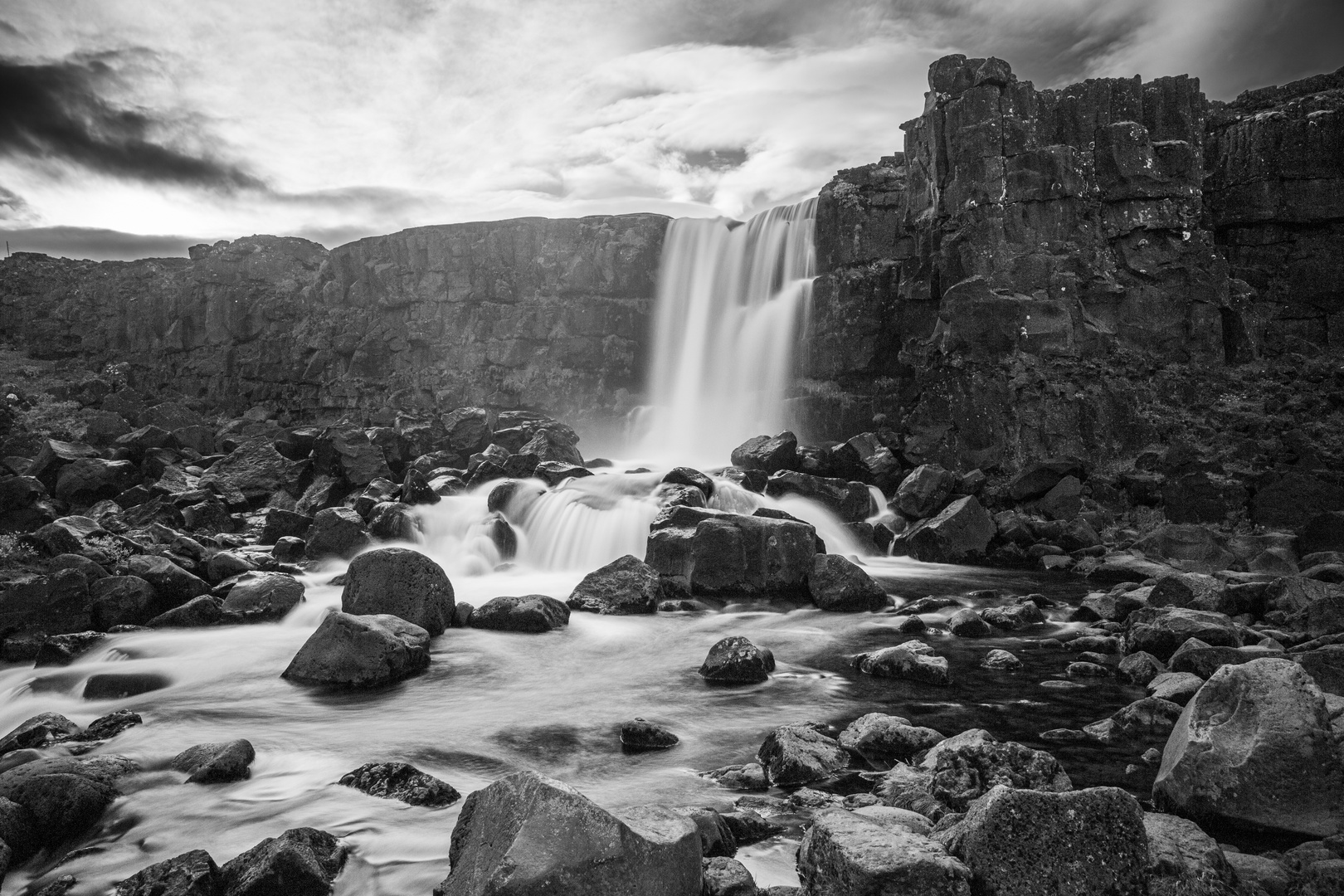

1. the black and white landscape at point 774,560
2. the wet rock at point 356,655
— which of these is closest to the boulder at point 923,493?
the black and white landscape at point 774,560

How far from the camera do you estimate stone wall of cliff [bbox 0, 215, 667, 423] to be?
4278 centimetres

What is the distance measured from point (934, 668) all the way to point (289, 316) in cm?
5108

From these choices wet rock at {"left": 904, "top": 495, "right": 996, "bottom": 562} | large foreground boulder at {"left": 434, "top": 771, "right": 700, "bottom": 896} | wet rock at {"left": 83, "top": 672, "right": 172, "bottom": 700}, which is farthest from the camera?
wet rock at {"left": 904, "top": 495, "right": 996, "bottom": 562}

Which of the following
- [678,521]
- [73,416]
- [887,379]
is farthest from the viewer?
[73,416]

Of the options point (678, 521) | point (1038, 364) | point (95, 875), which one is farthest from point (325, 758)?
point (1038, 364)

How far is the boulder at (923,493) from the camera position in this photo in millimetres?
21922

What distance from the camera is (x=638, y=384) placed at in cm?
4175

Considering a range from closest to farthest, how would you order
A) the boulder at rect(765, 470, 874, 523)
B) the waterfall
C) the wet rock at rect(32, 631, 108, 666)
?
the wet rock at rect(32, 631, 108, 666) → the boulder at rect(765, 470, 874, 523) → the waterfall

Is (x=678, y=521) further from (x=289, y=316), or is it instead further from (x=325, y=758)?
(x=289, y=316)

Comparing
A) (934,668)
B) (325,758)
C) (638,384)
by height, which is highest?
(638,384)

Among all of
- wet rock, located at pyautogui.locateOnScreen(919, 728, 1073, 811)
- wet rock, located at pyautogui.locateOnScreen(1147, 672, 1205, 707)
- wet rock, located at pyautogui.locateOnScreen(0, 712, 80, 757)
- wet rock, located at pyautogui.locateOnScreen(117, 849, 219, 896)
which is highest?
wet rock, located at pyautogui.locateOnScreen(1147, 672, 1205, 707)

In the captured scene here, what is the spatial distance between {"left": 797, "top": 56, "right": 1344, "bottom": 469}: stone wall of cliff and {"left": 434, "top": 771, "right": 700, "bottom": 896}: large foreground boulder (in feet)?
73.6

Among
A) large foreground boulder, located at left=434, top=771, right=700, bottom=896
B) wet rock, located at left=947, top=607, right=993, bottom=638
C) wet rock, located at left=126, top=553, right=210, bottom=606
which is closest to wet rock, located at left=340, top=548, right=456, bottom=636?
wet rock, located at left=126, top=553, right=210, bottom=606

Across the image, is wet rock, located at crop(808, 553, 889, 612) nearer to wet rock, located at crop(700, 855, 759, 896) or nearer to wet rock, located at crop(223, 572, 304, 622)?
wet rock, located at crop(223, 572, 304, 622)
